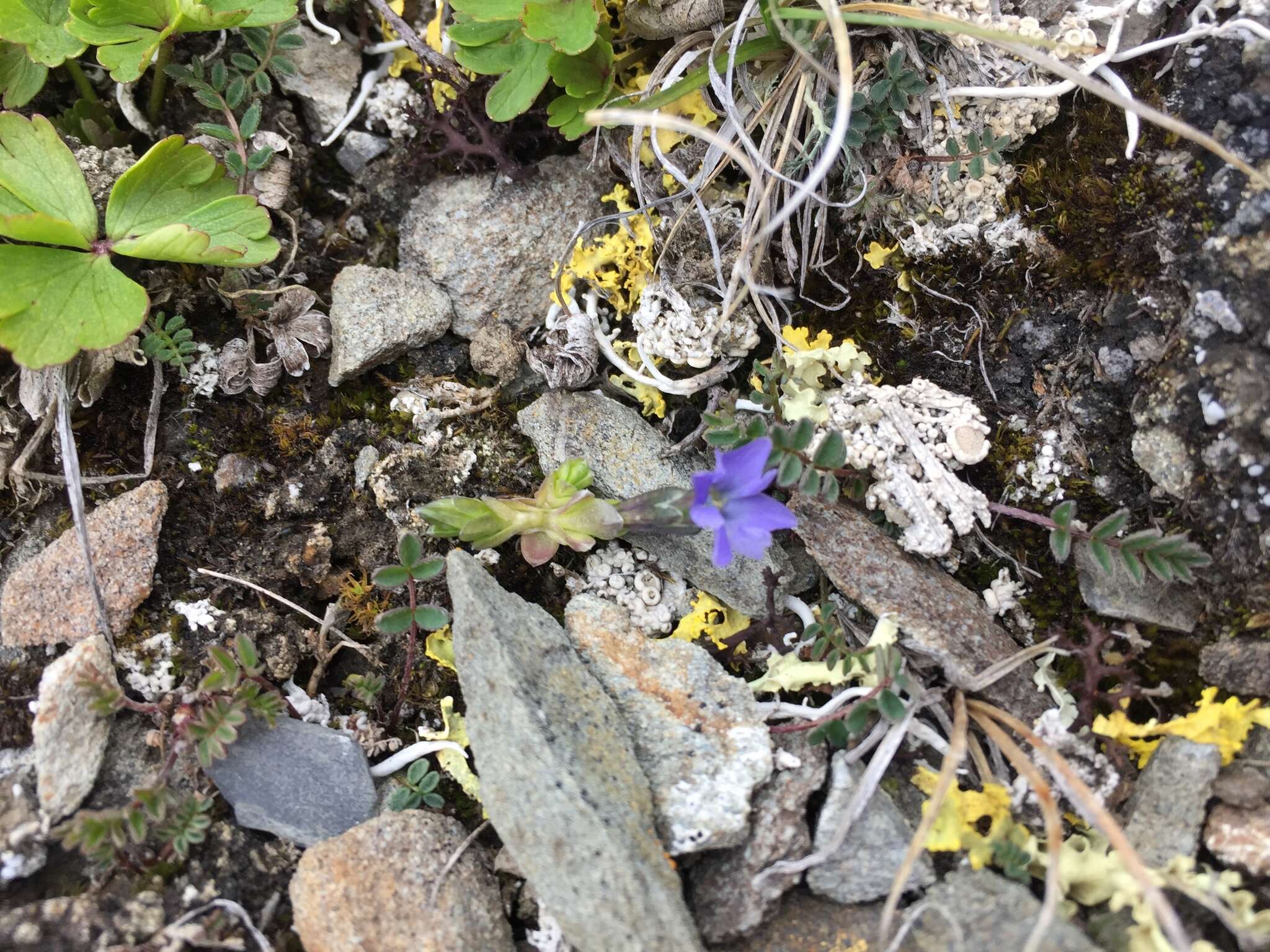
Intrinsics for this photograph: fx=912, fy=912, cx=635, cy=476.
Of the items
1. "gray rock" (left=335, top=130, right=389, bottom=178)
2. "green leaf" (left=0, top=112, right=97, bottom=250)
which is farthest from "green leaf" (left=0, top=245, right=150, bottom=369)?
"gray rock" (left=335, top=130, right=389, bottom=178)

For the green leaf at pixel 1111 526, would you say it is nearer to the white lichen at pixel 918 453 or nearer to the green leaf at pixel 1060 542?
the green leaf at pixel 1060 542

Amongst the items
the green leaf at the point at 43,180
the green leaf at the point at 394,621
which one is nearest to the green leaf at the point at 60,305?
the green leaf at the point at 43,180

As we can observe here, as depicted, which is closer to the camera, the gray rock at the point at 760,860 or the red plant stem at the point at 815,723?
the gray rock at the point at 760,860

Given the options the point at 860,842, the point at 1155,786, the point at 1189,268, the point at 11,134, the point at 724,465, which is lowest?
the point at 860,842

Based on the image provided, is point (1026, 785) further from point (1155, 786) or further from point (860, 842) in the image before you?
point (860, 842)

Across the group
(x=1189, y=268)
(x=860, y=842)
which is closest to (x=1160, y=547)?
(x=1189, y=268)
